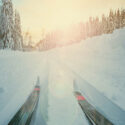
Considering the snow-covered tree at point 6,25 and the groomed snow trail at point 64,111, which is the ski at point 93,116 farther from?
the snow-covered tree at point 6,25

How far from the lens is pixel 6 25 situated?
2686cm

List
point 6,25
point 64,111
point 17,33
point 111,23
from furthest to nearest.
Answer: point 111,23 < point 17,33 < point 6,25 < point 64,111

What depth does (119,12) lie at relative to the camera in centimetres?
5803

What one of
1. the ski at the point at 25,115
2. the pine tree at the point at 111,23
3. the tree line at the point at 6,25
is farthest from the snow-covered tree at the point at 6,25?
the pine tree at the point at 111,23

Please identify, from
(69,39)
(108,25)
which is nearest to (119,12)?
(108,25)

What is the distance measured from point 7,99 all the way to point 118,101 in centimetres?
467

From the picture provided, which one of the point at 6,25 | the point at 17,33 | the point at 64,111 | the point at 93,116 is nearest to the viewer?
the point at 93,116

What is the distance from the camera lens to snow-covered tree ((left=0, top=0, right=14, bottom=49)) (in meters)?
26.3

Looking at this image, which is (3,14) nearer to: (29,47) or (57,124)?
(57,124)

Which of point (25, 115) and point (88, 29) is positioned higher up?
point (88, 29)

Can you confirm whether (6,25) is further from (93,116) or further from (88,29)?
(88,29)

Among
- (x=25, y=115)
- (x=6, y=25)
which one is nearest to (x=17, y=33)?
(x=6, y=25)

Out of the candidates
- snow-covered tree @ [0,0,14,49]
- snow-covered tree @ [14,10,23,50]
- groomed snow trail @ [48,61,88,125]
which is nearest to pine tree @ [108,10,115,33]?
snow-covered tree @ [14,10,23,50]

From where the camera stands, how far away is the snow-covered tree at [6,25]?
26288mm
